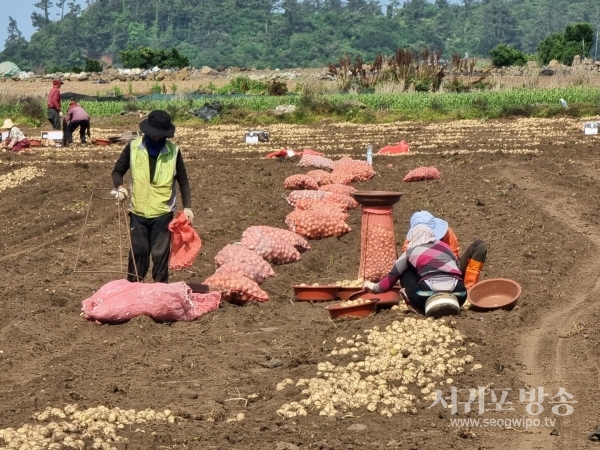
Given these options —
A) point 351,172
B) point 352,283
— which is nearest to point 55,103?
point 351,172

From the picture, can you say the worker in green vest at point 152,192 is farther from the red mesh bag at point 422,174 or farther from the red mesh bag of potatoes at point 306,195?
the red mesh bag at point 422,174

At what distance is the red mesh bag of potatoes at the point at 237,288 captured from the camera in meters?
10.1

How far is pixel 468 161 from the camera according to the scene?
65.0 ft

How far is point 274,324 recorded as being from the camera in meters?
9.43

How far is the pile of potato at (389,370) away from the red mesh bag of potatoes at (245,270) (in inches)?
95.5

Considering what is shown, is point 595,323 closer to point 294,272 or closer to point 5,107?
point 294,272

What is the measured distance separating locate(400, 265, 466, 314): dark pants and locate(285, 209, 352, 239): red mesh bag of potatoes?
4.10 m

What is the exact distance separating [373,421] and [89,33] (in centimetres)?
15201

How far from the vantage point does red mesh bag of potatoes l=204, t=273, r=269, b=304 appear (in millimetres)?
10109

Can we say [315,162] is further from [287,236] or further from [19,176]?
[287,236]

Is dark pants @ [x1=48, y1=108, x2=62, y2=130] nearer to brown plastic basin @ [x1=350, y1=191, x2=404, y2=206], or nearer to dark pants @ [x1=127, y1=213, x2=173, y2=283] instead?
brown plastic basin @ [x1=350, y1=191, x2=404, y2=206]

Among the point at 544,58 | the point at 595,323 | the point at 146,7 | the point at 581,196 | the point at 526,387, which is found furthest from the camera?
the point at 146,7

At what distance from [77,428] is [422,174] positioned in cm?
1193

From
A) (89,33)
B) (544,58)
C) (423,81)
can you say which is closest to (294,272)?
(423,81)
